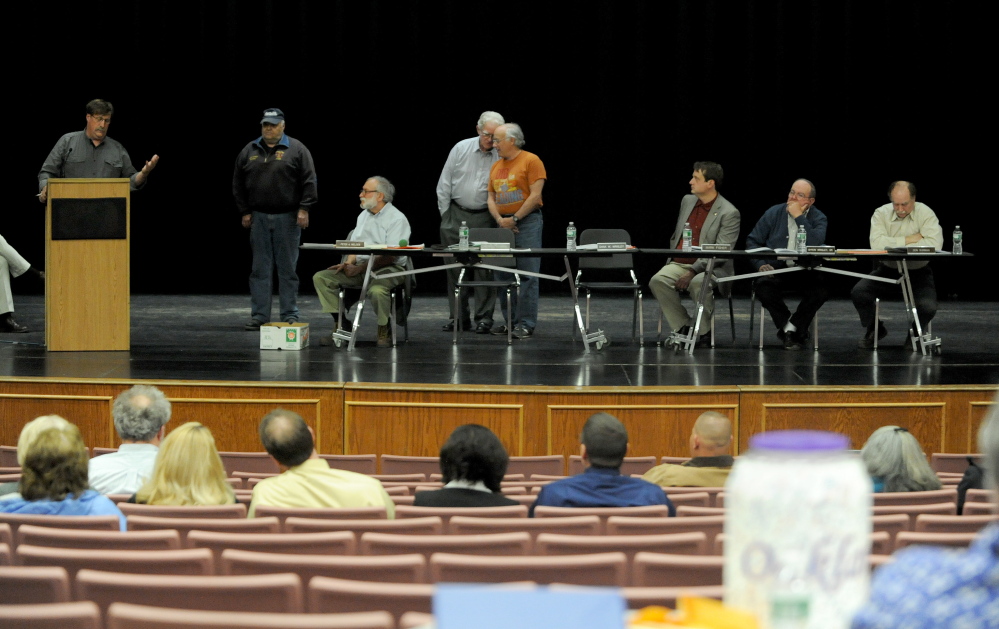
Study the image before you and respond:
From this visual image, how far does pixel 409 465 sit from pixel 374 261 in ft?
8.05

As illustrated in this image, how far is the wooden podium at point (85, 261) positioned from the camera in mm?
6504

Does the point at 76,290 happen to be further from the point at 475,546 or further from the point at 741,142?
the point at 741,142

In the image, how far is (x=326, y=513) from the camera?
2.88 m

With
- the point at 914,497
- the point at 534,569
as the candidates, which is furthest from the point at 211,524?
the point at 914,497

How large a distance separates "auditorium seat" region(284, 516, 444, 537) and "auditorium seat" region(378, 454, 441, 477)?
222 cm

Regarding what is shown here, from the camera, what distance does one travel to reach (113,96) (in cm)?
1061

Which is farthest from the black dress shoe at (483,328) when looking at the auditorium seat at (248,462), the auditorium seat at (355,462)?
the auditorium seat at (355,462)

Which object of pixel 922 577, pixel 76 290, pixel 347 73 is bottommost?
pixel 922 577

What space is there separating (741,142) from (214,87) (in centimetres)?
506

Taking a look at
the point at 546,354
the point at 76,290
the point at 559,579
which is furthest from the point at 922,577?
the point at 76,290

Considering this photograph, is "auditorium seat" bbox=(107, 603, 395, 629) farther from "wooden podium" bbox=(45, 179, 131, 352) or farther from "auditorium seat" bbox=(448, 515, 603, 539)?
"wooden podium" bbox=(45, 179, 131, 352)

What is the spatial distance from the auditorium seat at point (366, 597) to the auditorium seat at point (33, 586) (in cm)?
49

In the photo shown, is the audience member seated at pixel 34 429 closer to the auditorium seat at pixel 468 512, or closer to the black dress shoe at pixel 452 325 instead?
the auditorium seat at pixel 468 512

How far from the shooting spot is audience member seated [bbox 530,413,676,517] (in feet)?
10.2
